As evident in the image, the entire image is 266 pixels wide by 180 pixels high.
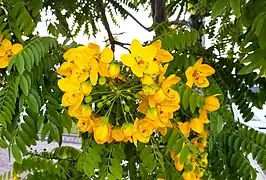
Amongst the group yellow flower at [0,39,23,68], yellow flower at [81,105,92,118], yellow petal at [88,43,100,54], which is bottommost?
yellow flower at [81,105,92,118]

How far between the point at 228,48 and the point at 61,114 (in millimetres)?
672

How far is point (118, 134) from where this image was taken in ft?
1.87

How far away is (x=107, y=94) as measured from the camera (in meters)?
0.56

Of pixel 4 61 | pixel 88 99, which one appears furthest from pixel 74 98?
pixel 4 61

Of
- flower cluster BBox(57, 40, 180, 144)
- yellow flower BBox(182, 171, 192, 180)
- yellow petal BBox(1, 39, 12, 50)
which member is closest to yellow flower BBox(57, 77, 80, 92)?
flower cluster BBox(57, 40, 180, 144)

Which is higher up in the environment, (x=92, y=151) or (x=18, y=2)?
(x=18, y=2)

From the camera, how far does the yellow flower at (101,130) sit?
1.81 feet

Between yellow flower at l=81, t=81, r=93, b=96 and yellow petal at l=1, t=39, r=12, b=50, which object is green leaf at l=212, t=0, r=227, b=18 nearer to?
yellow flower at l=81, t=81, r=93, b=96

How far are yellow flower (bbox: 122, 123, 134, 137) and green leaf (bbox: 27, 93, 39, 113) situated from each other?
127mm

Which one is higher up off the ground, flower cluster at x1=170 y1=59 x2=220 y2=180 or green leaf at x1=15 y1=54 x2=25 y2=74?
green leaf at x1=15 y1=54 x2=25 y2=74

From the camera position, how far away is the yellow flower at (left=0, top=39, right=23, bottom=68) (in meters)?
0.60

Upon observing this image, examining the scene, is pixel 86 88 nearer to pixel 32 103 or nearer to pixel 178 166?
pixel 32 103

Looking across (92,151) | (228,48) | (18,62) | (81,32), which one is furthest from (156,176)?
(81,32)

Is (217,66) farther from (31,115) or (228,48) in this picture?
(31,115)
